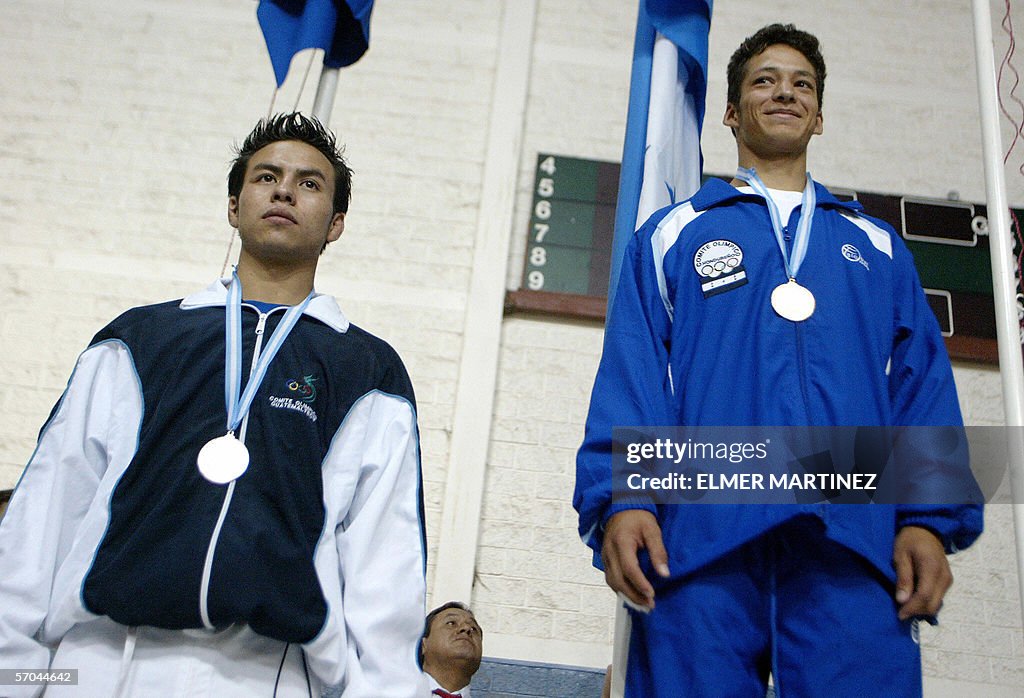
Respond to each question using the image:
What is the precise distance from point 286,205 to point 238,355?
400 millimetres

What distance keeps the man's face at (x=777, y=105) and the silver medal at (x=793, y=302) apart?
40 cm

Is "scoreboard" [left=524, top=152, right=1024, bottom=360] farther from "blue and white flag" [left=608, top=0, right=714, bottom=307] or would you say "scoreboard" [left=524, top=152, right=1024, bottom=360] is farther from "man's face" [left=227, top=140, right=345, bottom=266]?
"man's face" [left=227, top=140, right=345, bottom=266]

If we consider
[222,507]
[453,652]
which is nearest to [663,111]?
[222,507]

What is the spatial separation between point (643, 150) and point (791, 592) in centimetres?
119

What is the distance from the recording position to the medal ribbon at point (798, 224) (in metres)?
1.61

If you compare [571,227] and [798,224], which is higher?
[571,227]

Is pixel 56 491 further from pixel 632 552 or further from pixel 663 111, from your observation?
pixel 663 111

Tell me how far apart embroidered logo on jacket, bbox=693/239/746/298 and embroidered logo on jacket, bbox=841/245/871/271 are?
0.18m

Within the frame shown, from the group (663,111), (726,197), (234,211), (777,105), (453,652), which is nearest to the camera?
(726,197)

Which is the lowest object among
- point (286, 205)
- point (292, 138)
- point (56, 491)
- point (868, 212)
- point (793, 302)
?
point (56, 491)

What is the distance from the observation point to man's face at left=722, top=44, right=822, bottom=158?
185cm

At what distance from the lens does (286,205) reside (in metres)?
1.93

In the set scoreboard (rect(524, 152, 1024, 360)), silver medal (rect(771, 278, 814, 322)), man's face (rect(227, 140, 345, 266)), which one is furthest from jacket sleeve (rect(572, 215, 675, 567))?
scoreboard (rect(524, 152, 1024, 360))
